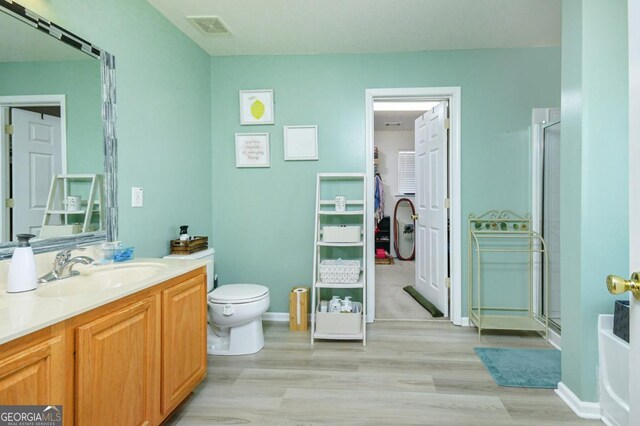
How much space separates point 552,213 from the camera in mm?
2863

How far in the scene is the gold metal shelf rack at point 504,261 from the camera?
2.94m

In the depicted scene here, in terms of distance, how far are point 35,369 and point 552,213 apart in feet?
11.2

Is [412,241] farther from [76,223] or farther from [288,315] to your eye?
[76,223]

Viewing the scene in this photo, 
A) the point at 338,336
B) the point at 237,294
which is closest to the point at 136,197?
the point at 237,294

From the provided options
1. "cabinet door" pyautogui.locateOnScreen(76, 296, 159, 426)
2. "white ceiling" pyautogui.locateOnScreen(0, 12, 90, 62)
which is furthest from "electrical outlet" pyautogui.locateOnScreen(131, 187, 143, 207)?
"cabinet door" pyautogui.locateOnScreen(76, 296, 159, 426)

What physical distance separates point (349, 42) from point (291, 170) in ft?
3.98

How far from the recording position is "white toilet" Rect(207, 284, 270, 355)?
2371mm

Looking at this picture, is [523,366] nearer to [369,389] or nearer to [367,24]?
[369,389]

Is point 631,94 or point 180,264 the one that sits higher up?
point 631,94

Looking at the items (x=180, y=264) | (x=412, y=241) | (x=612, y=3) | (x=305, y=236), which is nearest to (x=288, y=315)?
(x=305, y=236)

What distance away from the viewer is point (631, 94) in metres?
0.79

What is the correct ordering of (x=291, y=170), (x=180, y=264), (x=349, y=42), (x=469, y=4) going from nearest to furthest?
1. (x=180, y=264)
2. (x=469, y=4)
3. (x=349, y=42)
4. (x=291, y=170)

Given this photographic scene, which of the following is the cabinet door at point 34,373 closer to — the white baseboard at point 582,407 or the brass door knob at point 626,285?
the brass door knob at point 626,285

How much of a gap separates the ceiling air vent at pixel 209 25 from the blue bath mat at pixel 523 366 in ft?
10.3
